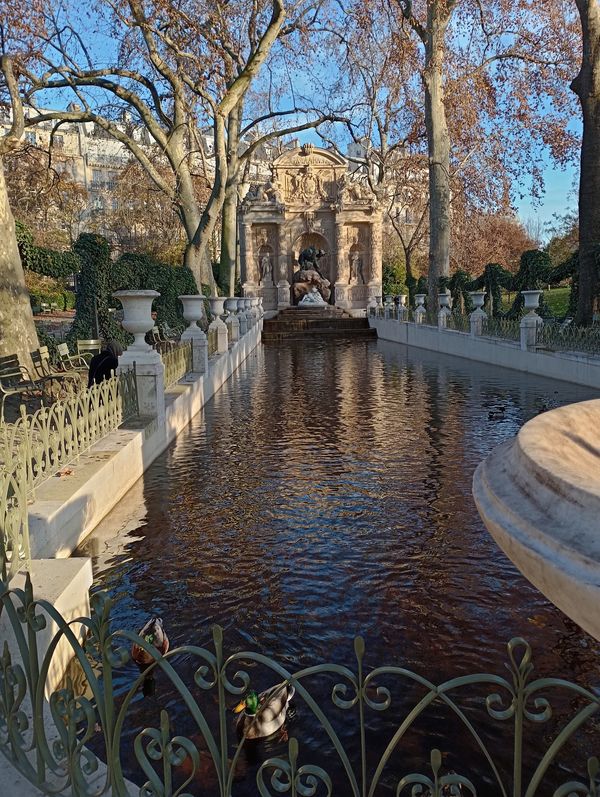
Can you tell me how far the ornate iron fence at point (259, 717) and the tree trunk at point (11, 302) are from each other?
31.3ft

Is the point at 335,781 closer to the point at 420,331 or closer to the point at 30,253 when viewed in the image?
the point at 30,253

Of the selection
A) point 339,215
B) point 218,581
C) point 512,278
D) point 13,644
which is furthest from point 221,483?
point 339,215

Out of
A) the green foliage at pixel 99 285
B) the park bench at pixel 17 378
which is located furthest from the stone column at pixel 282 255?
the park bench at pixel 17 378

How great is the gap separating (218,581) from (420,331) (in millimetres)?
19865

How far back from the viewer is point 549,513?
2088mm

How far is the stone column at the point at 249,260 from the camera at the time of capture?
43.5 meters

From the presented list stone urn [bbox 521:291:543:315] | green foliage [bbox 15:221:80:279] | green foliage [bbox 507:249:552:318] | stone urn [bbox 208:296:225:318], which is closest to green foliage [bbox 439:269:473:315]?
green foliage [bbox 507:249:552:318]

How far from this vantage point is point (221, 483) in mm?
7121

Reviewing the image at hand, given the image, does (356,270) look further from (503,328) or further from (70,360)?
A: (70,360)

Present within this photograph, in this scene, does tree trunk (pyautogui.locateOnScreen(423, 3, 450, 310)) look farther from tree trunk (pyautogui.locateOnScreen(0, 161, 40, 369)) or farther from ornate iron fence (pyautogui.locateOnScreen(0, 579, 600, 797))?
ornate iron fence (pyautogui.locateOnScreen(0, 579, 600, 797))

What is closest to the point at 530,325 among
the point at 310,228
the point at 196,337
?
the point at 196,337

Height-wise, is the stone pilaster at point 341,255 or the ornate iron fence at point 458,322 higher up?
the stone pilaster at point 341,255

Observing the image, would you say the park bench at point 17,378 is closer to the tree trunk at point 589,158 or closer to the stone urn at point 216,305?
the stone urn at point 216,305

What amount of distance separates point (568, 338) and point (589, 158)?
13.5 ft
